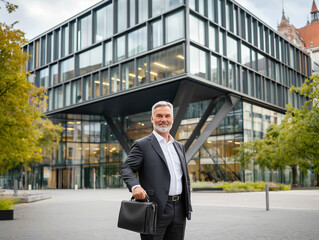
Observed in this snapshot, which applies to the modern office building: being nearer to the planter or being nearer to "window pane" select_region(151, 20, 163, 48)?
"window pane" select_region(151, 20, 163, 48)

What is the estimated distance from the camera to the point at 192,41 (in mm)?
29062

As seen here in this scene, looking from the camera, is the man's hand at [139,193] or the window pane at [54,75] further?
the window pane at [54,75]

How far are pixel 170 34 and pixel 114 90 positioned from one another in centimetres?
750

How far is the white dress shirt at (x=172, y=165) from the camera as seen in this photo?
3551 millimetres

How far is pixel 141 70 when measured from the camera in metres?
31.8

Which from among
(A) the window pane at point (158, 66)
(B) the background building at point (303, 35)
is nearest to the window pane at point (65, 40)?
(A) the window pane at point (158, 66)

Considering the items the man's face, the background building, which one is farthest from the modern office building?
the background building

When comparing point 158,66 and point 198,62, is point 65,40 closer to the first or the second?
point 158,66

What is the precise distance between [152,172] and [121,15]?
108ft

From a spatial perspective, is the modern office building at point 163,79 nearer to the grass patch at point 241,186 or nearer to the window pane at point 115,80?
the window pane at point 115,80

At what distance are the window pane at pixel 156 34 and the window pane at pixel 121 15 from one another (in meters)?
3.79

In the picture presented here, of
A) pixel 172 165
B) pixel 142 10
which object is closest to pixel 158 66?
pixel 142 10

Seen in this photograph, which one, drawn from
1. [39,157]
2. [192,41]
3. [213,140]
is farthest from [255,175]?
[39,157]

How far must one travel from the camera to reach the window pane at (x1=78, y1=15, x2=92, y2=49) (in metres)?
37.9
